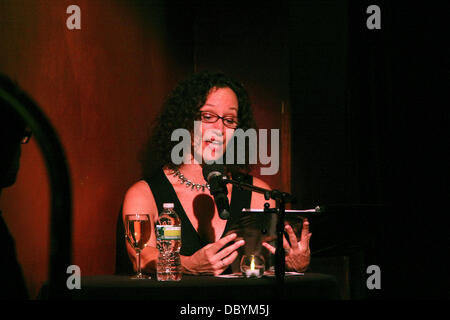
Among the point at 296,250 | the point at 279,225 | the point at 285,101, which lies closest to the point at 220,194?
the point at 279,225

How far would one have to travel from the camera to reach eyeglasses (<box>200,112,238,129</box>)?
2.48m

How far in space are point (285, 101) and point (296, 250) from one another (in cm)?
193

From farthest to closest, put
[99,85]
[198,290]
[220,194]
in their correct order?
1. [99,85]
2. [220,194]
3. [198,290]

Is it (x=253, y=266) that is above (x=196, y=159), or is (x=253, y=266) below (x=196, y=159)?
below

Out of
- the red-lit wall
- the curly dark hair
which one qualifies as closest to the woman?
the curly dark hair

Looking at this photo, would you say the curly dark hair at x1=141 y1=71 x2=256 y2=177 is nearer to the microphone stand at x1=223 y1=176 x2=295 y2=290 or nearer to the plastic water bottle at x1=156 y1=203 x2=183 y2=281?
the plastic water bottle at x1=156 y1=203 x2=183 y2=281

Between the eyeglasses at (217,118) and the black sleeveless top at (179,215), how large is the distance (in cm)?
28

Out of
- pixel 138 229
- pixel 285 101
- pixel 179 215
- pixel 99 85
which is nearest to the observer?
pixel 138 229

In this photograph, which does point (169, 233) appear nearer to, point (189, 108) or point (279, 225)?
point (279, 225)

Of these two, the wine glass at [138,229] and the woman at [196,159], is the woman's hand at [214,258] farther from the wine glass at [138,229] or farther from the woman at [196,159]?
the woman at [196,159]

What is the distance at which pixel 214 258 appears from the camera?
167cm

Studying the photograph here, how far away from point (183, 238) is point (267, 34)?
6.28 ft

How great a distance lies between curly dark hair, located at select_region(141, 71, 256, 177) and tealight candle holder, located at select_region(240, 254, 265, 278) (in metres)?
1.02
